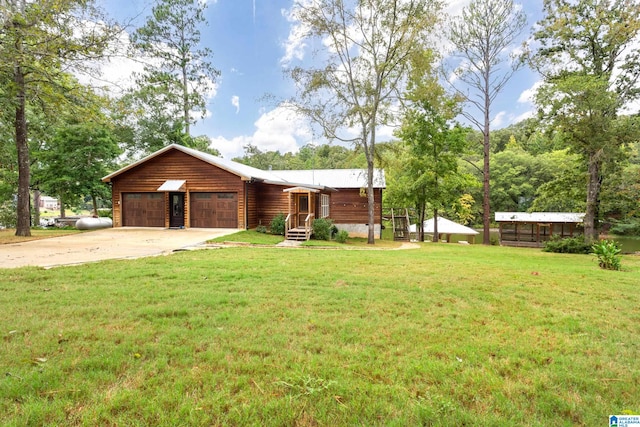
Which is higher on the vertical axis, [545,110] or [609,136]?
[545,110]

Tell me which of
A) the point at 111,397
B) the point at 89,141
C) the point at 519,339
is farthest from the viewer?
the point at 89,141

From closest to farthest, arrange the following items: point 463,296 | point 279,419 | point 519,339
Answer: point 279,419 → point 519,339 → point 463,296

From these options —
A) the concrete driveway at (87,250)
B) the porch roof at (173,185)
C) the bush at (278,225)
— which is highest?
the porch roof at (173,185)

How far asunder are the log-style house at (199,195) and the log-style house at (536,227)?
13996 millimetres

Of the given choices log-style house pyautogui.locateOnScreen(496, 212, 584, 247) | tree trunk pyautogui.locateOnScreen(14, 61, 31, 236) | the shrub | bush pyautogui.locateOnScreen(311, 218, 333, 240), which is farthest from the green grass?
log-style house pyautogui.locateOnScreen(496, 212, 584, 247)

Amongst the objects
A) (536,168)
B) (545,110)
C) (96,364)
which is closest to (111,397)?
(96,364)

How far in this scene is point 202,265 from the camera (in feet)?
23.2

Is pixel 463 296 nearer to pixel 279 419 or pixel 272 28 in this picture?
pixel 279 419

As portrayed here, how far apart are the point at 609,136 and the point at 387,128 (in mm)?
9347

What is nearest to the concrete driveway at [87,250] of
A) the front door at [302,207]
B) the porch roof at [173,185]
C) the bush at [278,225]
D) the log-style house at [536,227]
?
the porch roof at [173,185]

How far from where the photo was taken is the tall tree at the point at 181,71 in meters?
23.0

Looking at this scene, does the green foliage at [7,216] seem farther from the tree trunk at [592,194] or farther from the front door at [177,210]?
the tree trunk at [592,194]

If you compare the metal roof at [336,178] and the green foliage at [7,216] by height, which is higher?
the metal roof at [336,178]

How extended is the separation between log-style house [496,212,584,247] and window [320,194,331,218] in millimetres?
13562
